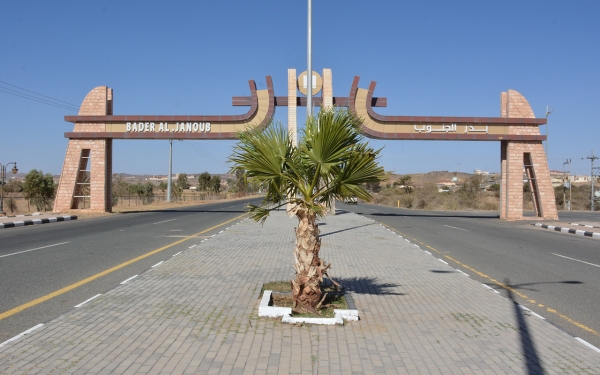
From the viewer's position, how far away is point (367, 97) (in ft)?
93.0

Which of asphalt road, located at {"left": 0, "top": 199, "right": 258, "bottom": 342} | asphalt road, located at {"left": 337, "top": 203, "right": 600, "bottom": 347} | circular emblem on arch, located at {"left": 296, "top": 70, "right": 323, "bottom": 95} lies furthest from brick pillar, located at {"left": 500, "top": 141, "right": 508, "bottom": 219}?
asphalt road, located at {"left": 0, "top": 199, "right": 258, "bottom": 342}

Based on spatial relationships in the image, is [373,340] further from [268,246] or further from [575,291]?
[268,246]

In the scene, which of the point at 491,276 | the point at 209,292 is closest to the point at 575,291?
the point at 491,276

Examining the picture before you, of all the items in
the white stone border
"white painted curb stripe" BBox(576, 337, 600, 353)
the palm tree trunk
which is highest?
the palm tree trunk

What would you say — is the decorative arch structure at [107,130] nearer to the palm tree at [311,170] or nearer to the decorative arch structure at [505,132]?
the decorative arch structure at [505,132]

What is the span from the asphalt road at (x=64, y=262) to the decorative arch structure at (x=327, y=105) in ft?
33.1

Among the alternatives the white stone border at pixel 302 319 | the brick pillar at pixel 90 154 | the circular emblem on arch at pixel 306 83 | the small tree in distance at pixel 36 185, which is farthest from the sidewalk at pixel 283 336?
the small tree in distance at pixel 36 185

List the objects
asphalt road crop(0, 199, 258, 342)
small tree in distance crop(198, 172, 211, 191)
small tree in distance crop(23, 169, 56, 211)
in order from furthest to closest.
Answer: small tree in distance crop(198, 172, 211, 191)
small tree in distance crop(23, 169, 56, 211)
asphalt road crop(0, 199, 258, 342)

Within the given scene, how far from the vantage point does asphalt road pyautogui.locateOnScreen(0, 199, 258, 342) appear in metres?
7.12

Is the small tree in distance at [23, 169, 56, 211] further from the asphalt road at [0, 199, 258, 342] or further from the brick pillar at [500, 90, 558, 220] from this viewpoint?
the brick pillar at [500, 90, 558, 220]

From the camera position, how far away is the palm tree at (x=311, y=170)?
6.62 m

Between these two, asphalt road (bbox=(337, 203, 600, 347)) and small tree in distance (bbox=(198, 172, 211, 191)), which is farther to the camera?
small tree in distance (bbox=(198, 172, 211, 191))

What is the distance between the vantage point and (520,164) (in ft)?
95.0

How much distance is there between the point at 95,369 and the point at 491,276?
8.25 metres
